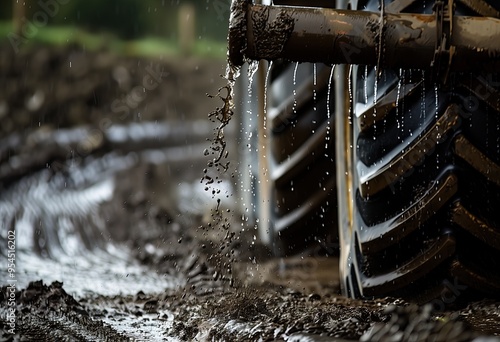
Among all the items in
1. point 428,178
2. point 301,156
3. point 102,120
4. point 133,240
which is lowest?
point 428,178

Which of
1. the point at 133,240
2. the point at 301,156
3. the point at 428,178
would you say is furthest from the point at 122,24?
the point at 428,178

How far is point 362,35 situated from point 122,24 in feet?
29.9

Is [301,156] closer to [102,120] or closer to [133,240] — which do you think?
[133,240]

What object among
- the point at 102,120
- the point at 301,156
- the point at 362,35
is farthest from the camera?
the point at 102,120

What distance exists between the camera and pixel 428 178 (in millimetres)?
2264

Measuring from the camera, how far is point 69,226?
4867mm

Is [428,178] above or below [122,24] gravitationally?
below

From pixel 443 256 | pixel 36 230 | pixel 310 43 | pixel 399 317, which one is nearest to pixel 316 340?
pixel 399 317

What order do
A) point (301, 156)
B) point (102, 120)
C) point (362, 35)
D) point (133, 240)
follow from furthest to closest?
point (102, 120), point (133, 240), point (301, 156), point (362, 35)

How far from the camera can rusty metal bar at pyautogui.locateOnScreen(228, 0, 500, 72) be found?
82.2 inches

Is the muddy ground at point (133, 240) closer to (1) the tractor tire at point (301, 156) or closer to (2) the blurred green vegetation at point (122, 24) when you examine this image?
(1) the tractor tire at point (301, 156)

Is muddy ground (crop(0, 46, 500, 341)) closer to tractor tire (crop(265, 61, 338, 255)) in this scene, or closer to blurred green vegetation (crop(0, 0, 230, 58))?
tractor tire (crop(265, 61, 338, 255))

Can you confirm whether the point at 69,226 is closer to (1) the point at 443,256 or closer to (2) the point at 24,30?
(1) the point at 443,256

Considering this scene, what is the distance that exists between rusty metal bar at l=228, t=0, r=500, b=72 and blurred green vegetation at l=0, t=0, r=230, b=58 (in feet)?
21.4
